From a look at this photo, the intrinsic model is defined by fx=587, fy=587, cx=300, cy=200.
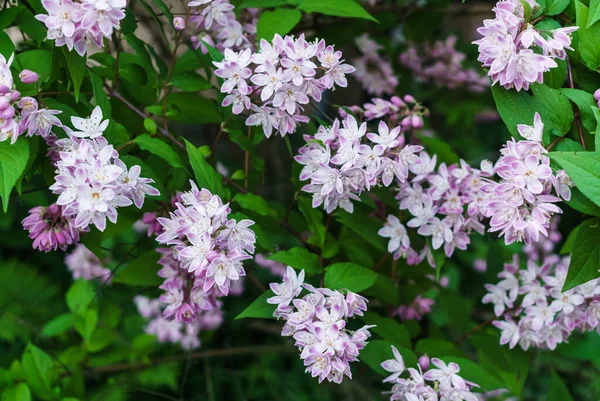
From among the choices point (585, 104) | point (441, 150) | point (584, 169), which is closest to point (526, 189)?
point (584, 169)

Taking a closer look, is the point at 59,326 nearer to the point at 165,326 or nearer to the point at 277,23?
the point at 165,326

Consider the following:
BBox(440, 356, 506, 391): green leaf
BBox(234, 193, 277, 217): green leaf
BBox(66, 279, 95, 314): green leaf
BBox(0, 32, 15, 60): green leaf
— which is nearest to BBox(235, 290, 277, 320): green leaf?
BBox(234, 193, 277, 217): green leaf

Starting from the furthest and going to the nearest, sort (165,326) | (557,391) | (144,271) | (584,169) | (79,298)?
(165,326) < (79,298) < (557,391) < (144,271) < (584,169)

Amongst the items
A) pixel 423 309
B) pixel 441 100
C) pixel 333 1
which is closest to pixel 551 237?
pixel 441 100

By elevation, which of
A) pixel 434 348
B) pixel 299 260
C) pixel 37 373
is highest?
pixel 299 260

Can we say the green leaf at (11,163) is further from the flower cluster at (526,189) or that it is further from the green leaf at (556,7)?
the green leaf at (556,7)

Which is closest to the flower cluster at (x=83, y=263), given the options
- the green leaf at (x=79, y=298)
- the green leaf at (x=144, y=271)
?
the green leaf at (x=79, y=298)
